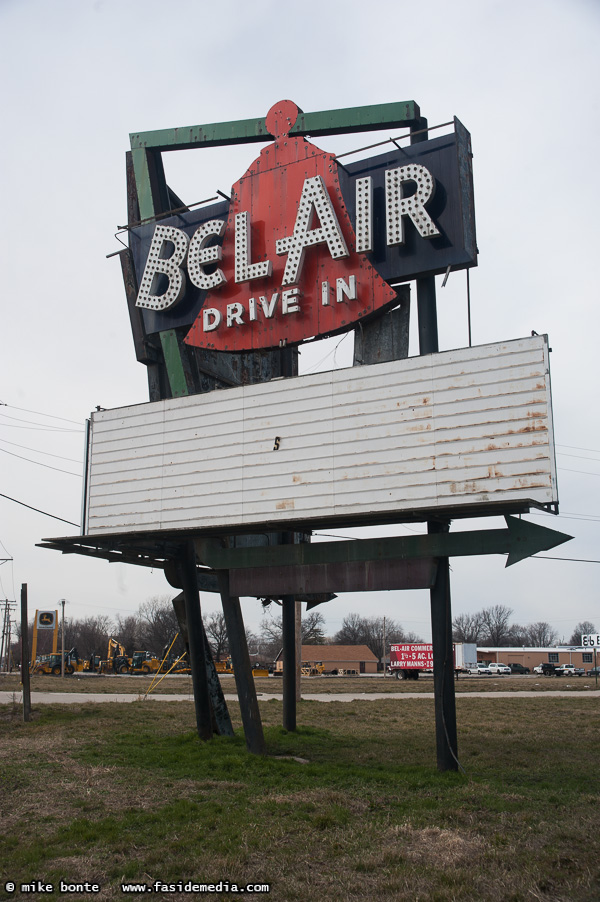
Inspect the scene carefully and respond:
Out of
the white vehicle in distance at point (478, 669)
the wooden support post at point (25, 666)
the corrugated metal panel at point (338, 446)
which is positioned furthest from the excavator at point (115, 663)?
the corrugated metal panel at point (338, 446)

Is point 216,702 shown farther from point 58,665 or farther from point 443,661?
point 58,665

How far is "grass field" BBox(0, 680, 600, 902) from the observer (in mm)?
7191

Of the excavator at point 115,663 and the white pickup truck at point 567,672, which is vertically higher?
the excavator at point 115,663

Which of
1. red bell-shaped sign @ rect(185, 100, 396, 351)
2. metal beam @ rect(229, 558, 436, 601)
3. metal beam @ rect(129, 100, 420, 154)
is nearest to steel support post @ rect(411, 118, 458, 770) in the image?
metal beam @ rect(229, 558, 436, 601)

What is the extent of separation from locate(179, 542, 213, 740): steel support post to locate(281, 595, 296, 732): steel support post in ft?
6.91

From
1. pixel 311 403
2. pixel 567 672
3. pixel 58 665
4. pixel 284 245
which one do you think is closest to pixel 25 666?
pixel 311 403

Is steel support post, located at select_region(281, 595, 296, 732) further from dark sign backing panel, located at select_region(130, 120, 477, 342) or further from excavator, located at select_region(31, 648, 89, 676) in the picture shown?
excavator, located at select_region(31, 648, 89, 676)

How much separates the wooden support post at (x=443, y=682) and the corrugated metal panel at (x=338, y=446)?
1.78 m

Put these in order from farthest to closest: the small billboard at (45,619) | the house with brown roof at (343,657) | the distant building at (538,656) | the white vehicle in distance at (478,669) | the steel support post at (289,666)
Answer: the distant building at (538,656) → the house with brown roof at (343,657) → the white vehicle in distance at (478,669) → the small billboard at (45,619) → the steel support post at (289,666)

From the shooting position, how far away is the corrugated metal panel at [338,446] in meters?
10.6

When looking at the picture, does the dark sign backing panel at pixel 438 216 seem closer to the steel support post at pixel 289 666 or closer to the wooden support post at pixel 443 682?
the wooden support post at pixel 443 682

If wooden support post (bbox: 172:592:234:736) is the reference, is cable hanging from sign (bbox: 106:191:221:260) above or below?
above

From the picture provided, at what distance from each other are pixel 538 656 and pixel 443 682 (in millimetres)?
88253

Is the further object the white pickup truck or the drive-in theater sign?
the white pickup truck
